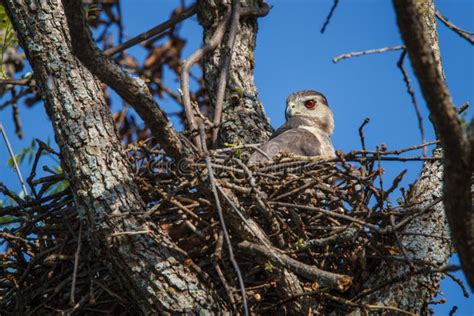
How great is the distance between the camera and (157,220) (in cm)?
501

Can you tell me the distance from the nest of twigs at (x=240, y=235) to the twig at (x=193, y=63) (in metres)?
0.26

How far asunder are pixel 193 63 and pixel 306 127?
213 centimetres

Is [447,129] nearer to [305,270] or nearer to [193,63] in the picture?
[305,270]

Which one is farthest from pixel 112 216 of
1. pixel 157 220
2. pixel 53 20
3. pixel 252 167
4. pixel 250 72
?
pixel 250 72

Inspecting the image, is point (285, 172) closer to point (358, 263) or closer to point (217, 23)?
point (358, 263)

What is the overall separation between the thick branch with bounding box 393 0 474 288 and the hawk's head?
4234 millimetres

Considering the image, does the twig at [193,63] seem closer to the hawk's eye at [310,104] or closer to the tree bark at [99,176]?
the tree bark at [99,176]

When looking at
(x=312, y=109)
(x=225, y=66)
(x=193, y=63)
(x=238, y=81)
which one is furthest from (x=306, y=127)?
(x=193, y=63)

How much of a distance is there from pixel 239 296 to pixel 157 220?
0.81 m

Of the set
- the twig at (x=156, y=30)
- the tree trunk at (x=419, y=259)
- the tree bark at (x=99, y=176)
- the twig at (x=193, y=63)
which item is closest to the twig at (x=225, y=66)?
the twig at (x=193, y=63)

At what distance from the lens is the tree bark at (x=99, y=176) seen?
4.43 m

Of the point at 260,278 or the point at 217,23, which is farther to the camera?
the point at 217,23

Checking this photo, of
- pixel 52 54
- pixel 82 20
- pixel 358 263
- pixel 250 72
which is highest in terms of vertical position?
pixel 250 72

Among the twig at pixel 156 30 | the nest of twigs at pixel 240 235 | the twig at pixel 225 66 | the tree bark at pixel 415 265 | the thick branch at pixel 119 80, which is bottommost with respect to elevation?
the tree bark at pixel 415 265
